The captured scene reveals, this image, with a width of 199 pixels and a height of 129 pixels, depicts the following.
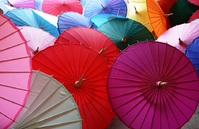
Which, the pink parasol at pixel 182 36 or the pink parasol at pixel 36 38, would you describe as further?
the pink parasol at pixel 182 36

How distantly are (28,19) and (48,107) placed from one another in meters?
2.26

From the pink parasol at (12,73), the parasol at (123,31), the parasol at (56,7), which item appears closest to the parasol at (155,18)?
the parasol at (123,31)

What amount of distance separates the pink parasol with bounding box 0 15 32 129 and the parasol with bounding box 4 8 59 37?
178 cm

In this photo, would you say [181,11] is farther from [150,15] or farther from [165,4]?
[150,15]

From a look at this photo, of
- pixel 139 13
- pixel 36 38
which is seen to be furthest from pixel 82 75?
pixel 139 13

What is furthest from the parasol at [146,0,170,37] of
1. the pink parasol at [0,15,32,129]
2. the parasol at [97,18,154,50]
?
the pink parasol at [0,15,32,129]

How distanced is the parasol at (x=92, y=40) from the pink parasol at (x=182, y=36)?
999 mm

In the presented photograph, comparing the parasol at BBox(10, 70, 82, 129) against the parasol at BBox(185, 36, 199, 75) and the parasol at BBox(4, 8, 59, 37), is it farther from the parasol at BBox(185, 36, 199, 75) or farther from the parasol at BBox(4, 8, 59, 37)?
the parasol at BBox(185, 36, 199, 75)

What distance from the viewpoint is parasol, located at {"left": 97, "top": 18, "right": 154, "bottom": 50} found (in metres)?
4.07

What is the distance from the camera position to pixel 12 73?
2.35 metres

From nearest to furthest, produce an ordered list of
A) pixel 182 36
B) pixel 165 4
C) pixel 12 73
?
pixel 12 73, pixel 182 36, pixel 165 4

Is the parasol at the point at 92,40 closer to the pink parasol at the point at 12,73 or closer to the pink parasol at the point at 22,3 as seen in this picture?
the pink parasol at the point at 12,73

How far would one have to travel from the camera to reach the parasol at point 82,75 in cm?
290

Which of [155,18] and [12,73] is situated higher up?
[155,18]
